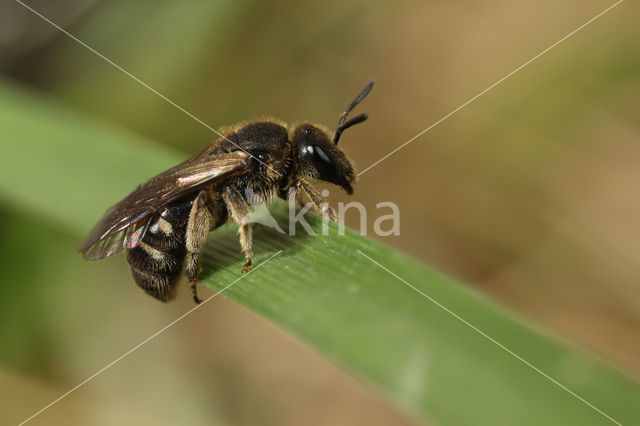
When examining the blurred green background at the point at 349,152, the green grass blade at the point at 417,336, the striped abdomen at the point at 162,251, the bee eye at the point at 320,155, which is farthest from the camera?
the blurred green background at the point at 349,152

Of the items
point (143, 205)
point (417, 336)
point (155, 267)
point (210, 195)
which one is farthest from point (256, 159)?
point (417, 336)

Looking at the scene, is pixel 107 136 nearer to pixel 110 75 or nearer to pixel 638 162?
pixel 110 75

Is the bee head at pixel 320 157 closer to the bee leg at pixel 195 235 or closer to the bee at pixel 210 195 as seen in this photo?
the bee at pixel 210 195

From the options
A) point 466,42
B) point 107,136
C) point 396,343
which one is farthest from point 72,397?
point 466,42

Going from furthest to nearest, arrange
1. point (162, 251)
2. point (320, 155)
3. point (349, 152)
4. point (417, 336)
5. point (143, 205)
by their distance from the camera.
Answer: point (349, 152)
point (320, 155)
point (162, 251)
point (143, 205)
point (417, 336)

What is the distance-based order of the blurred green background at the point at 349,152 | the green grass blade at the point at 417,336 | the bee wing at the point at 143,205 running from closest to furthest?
the green grass blade at the point at 417,336
the bee wing at the point at 143,205
the blurred green background at the point at 349,152

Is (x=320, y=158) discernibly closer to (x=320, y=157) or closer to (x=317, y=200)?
(x=320, y=157)

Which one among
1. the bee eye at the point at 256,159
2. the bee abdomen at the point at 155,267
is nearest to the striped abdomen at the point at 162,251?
the bee abdomen at the point at 155,267

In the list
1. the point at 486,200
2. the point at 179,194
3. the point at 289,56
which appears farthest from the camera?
the point at 289,56
